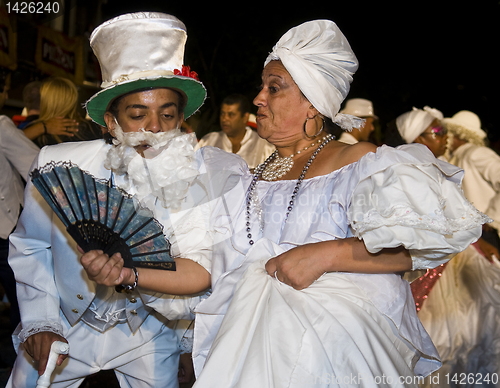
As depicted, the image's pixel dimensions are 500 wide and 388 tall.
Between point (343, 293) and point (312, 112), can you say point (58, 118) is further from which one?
point (343, 293)

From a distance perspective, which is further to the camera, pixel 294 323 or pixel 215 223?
pixel 215 223

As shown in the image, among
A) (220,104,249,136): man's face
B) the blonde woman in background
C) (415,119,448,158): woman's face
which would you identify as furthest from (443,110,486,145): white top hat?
the blonde woman in background

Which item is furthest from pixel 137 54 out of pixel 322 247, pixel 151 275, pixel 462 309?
pixel 462 309

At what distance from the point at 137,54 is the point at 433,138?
3.74 metres

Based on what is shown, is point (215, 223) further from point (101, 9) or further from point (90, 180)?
point (101, 9)

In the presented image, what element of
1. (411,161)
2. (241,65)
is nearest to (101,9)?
(241,65)

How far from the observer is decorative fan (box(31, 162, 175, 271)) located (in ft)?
6.66

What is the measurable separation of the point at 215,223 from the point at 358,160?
73cm

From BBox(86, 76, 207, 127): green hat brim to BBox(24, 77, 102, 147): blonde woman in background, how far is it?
2.30 metres

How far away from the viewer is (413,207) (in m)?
2.02

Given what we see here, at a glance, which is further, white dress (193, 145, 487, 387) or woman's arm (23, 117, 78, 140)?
woman's arm (23, 117, 78, 140)

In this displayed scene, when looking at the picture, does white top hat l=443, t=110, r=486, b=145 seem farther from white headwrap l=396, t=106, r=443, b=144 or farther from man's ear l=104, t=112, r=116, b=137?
man's ear l=104, t=112, r=116, b=137

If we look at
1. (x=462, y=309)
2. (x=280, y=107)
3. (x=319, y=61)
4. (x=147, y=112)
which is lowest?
(x=462, y=309)

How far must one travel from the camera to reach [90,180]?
6.66 ft
